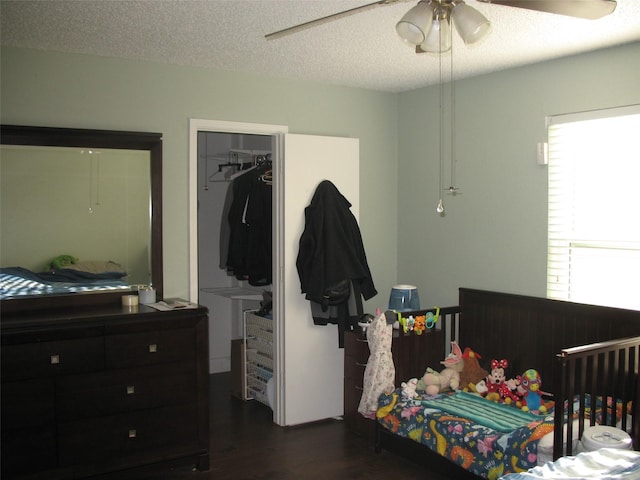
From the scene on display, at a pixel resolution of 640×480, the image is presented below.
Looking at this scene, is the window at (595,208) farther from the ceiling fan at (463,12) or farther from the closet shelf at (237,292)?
the closet shelf at (237,292)

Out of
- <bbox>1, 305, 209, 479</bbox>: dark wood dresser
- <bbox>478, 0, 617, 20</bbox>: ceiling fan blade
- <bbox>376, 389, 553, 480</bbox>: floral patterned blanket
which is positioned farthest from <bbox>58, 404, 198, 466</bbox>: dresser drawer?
<bbox>478, 0, 617, 20</bbox>: ceiling fan blade

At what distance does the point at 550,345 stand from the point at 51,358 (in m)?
2.81

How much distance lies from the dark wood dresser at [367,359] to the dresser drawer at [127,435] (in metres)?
1.09

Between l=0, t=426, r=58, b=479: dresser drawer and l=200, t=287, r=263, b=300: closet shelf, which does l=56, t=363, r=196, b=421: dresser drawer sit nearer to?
l=0, t=426, r=58, b=479: dresser drawer

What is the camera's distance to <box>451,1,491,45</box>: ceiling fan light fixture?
211cm

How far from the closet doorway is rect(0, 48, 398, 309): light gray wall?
→ 8 cm

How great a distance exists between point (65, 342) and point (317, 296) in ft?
5.30

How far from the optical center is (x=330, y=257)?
4234 mm

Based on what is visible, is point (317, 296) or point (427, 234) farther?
point (427, 234)

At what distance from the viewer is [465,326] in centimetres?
434

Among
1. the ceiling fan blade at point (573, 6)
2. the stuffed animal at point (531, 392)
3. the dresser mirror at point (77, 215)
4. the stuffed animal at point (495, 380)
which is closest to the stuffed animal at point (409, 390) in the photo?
the stuffed animal at point (495, 380)

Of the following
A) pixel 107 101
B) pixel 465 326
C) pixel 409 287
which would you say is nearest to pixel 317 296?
pixel 409 287

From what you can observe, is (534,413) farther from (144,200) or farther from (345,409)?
(144,200)

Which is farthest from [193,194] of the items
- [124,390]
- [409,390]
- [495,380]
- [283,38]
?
[495,380]
